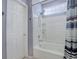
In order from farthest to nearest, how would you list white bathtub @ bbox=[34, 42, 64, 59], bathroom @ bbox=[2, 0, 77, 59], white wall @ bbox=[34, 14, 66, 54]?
1. white wall @ bbox=[34, 14, 66, 54]
2. bathroom @ bbox=[2, 0, 77, 59]
3. white bathtub @ bbox=[34, 42, 64, 59]

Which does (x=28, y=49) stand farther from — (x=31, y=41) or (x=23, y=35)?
(x=23, y=35)

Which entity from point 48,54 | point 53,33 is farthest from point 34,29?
point 48,54

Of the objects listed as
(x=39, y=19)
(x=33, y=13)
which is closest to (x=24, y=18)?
(x=33, y=13)

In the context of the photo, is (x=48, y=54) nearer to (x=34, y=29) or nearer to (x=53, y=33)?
(x=53, y=33)

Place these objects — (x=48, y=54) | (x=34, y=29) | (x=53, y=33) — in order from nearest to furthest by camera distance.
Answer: (x=48, y=54)
(x=53, y=33)
(x=34, y=29)

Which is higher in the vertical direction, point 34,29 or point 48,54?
point 34,29

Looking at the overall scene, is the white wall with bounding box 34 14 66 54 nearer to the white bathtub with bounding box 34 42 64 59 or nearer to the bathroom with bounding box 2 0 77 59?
the bathroom with bounding box 2 0 77 59

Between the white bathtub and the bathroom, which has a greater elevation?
the bathroom

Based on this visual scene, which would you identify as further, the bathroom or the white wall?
the white wall

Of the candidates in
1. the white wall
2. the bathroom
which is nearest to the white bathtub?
the bathroom

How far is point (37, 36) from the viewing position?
3.52 m

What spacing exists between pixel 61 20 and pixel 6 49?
1963 millimetres

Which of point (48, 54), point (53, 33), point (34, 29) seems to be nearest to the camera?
point (48, 54)

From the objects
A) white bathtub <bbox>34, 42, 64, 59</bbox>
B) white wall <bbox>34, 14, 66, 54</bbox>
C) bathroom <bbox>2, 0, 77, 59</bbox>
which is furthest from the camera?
white wall <bbox>34, 14, 66, 54</bbox>
